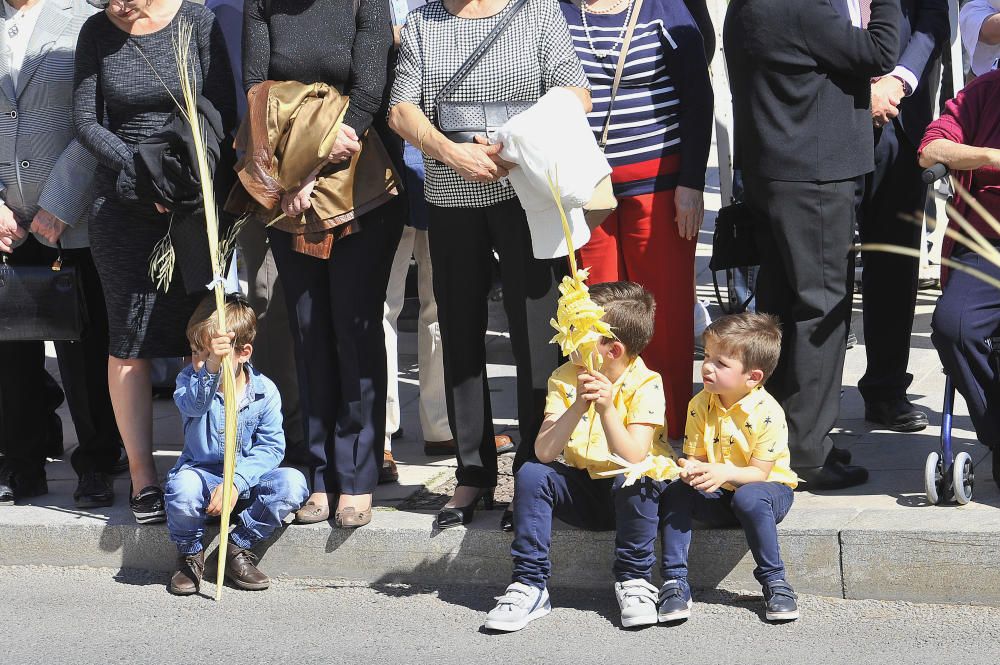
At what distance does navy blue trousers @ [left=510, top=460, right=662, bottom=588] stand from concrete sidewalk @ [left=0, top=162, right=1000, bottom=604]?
0.48 feet

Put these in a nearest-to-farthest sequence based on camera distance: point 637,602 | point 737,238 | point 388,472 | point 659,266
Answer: point 637,602, point 737,238, point 659,266, point 388,472

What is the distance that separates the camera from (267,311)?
206 inches

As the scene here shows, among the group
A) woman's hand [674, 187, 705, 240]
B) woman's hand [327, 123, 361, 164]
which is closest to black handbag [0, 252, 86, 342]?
woman's hand [327, 123, 361, 164]

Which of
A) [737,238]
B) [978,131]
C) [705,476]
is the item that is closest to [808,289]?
[737,238]

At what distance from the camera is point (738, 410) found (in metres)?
4.12

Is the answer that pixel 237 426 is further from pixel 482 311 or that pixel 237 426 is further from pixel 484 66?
pixel 484 66

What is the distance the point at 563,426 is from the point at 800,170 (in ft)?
4.03

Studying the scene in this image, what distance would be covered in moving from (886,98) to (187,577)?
3.01 m

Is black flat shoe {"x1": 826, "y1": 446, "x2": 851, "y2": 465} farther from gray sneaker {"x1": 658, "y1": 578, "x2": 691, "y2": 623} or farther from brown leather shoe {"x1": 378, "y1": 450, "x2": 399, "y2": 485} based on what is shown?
brown leather shoe {"x1": 378, "y1": 450, "x2": 399, "y2": 485}

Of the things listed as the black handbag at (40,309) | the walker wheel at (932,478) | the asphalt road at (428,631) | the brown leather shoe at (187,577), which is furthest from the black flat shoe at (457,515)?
the black handbag at (40,309)

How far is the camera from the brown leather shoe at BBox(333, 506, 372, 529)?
4526 millimetres

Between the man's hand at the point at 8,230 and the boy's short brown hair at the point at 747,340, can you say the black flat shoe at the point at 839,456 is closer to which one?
the boy's short brown hair at the point at 747,340

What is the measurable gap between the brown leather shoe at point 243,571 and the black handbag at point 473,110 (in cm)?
159

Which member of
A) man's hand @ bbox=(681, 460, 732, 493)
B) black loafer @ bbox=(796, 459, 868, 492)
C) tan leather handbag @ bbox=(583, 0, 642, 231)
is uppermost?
tan leather handbag @ bbox=(583, 0, 642, 231)
